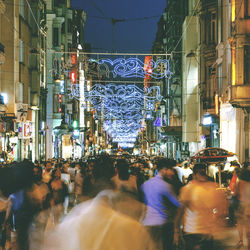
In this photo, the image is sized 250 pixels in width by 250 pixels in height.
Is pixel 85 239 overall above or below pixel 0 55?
below

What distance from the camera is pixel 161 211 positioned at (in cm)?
787

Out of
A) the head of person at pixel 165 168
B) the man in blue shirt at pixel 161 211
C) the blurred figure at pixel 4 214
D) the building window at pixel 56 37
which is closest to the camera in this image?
the man in blue shirt at pixel 161 211

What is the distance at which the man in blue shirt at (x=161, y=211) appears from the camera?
7.81m

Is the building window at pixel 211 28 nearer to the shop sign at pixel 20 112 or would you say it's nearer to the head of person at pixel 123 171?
the shop sign at pixel 20 112

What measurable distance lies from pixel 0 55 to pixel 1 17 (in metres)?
5.51

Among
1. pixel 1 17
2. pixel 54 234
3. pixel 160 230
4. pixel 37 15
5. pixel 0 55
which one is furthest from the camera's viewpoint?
pixel 37 15

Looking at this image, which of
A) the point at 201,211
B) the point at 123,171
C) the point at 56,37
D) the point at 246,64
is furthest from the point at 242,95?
the point at 56,37

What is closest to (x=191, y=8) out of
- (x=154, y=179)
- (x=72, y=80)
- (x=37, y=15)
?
(x=37, y=15)

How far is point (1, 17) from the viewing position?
98.5 feet

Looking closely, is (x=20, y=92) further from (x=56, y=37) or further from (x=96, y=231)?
(x=96, y=231)

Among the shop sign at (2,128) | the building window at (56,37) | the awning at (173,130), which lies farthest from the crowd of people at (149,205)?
the building window at (56,37)

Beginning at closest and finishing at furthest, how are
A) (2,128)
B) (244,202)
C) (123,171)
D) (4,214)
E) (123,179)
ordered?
(123,179) < (123,171) < (4,214) < (244,202) < (2,128)

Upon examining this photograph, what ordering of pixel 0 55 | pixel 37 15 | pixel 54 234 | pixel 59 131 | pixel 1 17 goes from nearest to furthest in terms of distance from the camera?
1. pixel 54 234
2. pixel 0 55
3. pixel 1 17
4. pixel 37 15
5. pixel 59 131

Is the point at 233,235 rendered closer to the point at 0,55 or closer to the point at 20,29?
the point at 0,55
